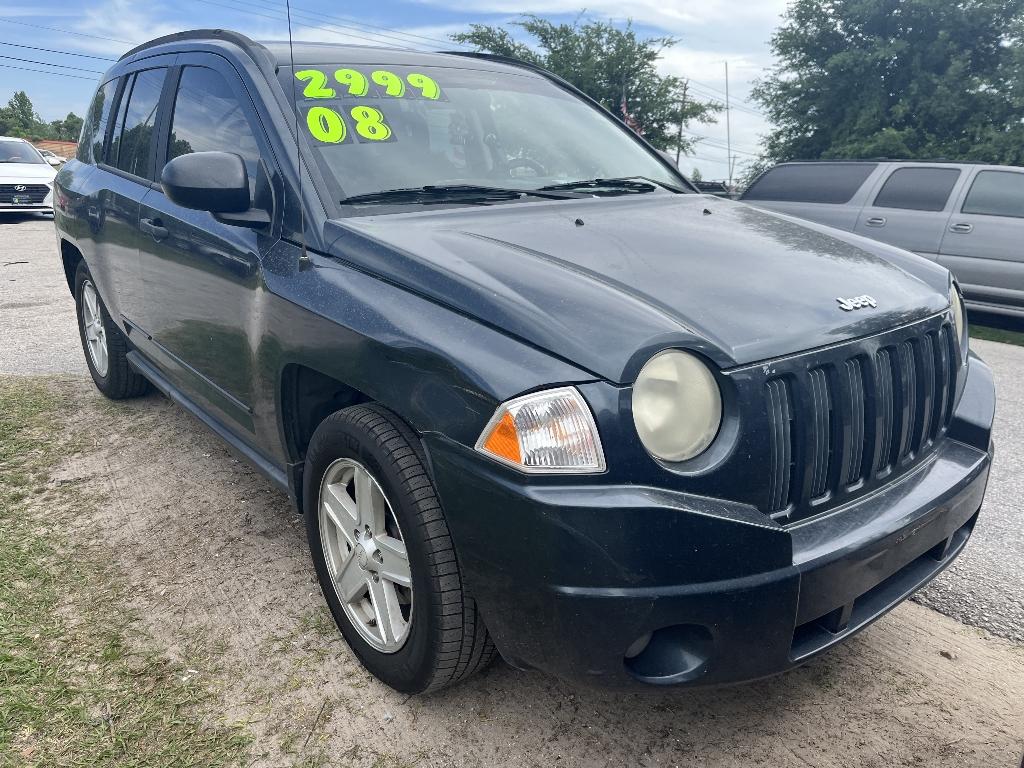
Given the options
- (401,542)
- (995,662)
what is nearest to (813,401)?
(401,542)

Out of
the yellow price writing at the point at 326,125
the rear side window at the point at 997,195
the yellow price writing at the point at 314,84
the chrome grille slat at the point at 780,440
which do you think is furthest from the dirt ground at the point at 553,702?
the rear side window at the point at 997,195

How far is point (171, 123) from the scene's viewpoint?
348 centimetres

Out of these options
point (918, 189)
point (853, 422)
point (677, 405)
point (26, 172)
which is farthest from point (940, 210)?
point (26, 172)

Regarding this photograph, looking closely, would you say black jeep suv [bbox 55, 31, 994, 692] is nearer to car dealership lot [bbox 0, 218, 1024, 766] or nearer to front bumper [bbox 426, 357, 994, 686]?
front bumper [bbox 426, 357, 994, 686]

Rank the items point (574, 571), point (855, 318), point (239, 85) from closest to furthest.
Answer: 1. point (574, 571)
2. point (855, 318)
3. point (239, 85)

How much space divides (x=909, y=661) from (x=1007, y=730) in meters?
0.32

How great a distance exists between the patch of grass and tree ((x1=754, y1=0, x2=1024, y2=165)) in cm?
2415

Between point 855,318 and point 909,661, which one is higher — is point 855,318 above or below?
above

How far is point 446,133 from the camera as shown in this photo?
9.67 ft

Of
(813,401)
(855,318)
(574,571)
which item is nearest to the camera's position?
(574,571)

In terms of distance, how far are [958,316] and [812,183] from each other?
6.62 metres

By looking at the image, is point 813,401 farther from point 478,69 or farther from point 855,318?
point 478,69

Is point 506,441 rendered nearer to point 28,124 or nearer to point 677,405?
point 677,405

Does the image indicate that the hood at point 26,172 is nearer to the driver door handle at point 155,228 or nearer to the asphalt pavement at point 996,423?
the asphalt pavement at point 996,423
